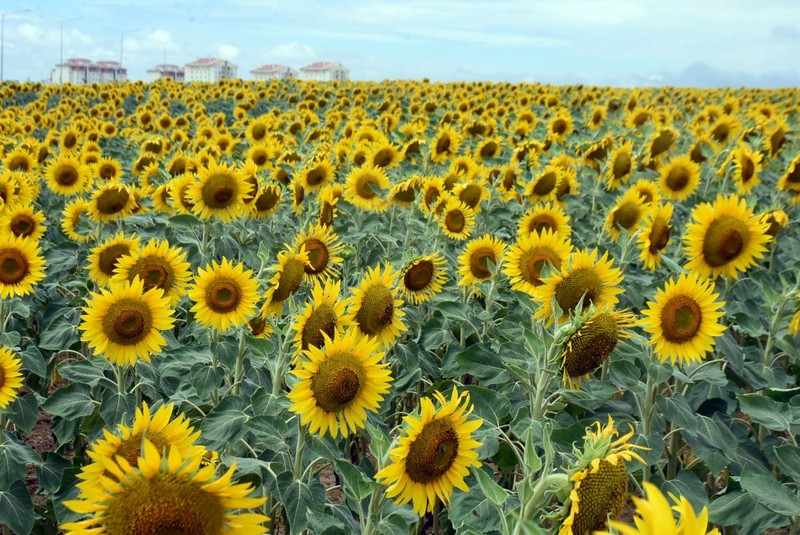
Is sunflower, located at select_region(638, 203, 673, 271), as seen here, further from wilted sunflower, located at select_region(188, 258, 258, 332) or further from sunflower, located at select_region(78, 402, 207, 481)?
sunflower, located at select_region(78, 402, 207, 481)

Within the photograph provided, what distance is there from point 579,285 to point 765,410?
A: 874 millimetres

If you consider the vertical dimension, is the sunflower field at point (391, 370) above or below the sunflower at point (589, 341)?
below

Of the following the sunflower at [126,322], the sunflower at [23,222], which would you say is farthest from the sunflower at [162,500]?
the sunflower at [23,222]

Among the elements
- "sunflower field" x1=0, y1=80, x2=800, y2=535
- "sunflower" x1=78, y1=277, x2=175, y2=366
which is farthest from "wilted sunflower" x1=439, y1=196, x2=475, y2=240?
"sunflower" x1=78, y1=277, x2=175, y2=366

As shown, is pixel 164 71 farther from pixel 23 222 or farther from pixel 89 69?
pixel 23 222

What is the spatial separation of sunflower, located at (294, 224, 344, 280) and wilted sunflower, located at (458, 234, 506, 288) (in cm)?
82

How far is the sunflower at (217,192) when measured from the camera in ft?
14.9

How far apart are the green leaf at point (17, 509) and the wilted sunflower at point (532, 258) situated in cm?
255

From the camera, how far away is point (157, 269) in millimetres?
3340

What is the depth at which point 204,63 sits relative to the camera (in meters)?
106

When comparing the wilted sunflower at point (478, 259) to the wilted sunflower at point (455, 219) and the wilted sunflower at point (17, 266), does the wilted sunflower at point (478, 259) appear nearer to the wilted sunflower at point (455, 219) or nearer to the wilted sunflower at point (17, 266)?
the wilted sunflower at point (455, 219)

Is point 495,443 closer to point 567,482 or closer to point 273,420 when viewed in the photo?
point 273,420

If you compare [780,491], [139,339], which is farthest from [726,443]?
[139,339]

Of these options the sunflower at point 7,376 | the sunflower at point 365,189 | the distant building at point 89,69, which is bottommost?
the distant building at point 89,69
